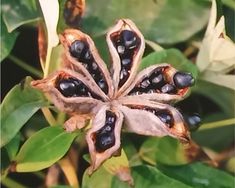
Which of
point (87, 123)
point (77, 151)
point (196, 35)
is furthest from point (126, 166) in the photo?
point (196, 35)

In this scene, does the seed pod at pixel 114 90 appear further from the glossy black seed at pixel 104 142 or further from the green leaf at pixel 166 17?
the green leaf at pixel 166 17

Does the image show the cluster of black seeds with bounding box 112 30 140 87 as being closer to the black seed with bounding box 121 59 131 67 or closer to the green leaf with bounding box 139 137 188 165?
the black seed with bounding box 121 59 131 67

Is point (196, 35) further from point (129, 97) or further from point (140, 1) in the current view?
point (129, 97)

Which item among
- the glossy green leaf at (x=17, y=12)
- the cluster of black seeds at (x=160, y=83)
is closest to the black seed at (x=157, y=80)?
the cluster of black seeds at (x=160, y=83)

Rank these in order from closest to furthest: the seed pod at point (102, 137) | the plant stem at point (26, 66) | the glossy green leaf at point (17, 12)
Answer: the seed pod at point (102, 137) → the glossy green leaf at point (17, 12) → the plant stem at point (26, 66)

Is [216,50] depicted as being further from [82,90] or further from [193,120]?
[82,90]

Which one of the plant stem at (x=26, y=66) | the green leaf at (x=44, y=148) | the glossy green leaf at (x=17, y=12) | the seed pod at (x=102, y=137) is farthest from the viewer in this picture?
the plant stem at (x=26, y=66)
